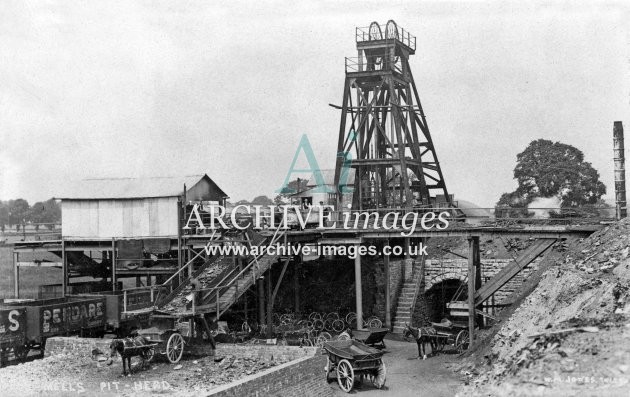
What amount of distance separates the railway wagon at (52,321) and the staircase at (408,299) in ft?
42.1

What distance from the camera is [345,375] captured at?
57.4ft

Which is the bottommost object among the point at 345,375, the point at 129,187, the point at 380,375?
the point at 380,375

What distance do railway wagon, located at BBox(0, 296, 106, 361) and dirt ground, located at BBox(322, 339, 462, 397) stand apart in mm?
8402

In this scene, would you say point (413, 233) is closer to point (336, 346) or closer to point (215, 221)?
point (336, 346)

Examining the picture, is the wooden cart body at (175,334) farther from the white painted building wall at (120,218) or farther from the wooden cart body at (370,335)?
the white painted building wall at (120,218)

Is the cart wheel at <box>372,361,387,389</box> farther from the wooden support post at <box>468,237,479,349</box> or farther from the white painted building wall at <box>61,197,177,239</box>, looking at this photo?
the white painted building wall at <box>61,197,177,239</box>

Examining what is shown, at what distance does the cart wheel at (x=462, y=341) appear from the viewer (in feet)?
76.0

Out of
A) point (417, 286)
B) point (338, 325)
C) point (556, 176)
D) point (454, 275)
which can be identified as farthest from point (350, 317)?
point (556, 176)

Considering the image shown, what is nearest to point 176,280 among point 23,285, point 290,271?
point 290,271

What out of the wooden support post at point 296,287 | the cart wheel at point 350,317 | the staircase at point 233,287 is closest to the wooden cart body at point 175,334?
the staircase at point 233,287

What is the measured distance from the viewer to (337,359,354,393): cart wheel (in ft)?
57.3

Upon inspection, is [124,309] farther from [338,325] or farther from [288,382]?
[338,325]

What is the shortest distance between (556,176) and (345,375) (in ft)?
102

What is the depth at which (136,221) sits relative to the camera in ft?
97.8
